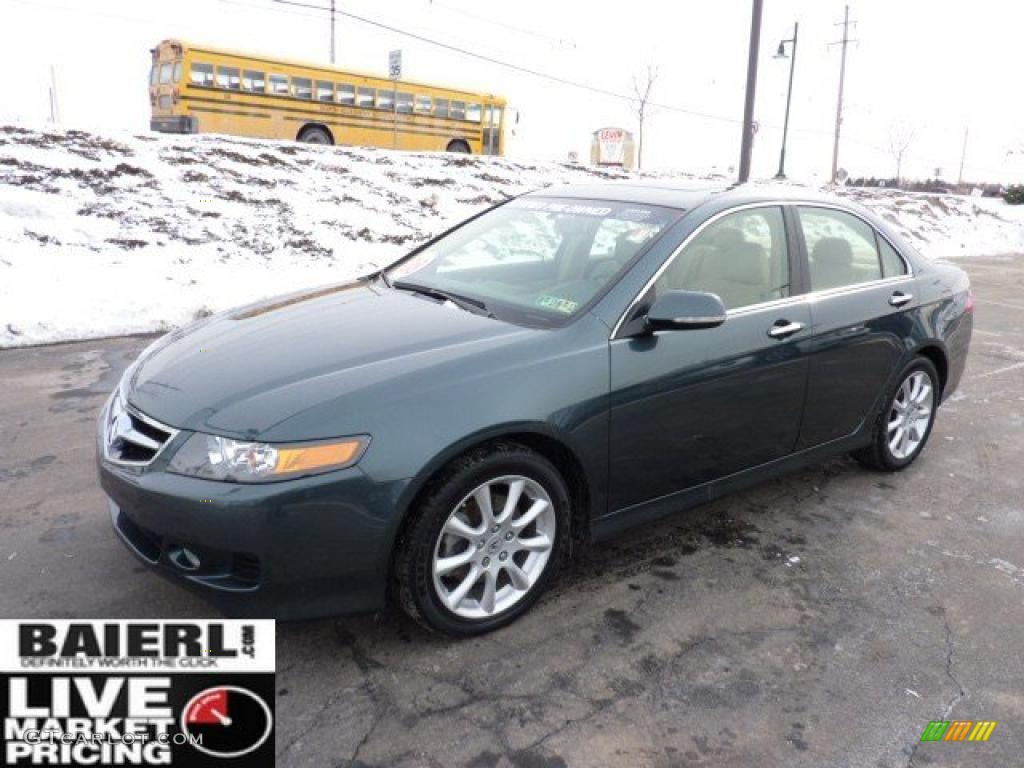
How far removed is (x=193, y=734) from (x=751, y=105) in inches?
582

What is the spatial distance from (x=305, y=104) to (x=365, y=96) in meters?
1.90

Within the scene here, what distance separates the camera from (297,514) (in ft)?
8.04

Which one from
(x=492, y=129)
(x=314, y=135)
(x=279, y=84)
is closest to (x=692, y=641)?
(x=279, y=84)

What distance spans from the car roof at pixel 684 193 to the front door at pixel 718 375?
0.11 meters

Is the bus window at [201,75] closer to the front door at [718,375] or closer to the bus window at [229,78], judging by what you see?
the bus window at [229,78]

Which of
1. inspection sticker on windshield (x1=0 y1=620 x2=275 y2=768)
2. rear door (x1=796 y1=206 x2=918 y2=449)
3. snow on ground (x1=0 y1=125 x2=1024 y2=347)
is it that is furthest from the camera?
snow on ground (x1=0 y1=125 x2=1024 y2=347)

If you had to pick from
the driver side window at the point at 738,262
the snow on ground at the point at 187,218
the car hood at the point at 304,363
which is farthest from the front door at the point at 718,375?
the snow on ground at the point at 187,218

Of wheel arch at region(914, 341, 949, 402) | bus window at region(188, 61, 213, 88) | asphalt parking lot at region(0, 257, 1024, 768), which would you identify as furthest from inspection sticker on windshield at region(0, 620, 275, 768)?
bus window at region(188, 61, 213, 88)

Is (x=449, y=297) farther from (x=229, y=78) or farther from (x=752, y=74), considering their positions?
(x=229, y=78)

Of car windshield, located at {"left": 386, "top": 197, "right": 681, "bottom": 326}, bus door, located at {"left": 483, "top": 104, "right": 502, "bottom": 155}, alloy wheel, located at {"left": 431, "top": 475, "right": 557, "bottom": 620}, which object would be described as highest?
bus door, located at {"left": 483, "top": 104, "right": 502, "bottom": 155}

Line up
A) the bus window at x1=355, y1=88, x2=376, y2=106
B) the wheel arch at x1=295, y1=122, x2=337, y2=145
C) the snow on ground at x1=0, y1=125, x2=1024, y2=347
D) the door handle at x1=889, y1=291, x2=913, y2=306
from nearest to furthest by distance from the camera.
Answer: the door handle at x1=889, y1=291, x2=913, y2=306 → the snow on ground at x1=0, y1=125, x2=1024, y2=347 → the wheel arch at x1=295, y1=122, x2=337, y2=145 → the bus window at x1=355, y1=88, x2=376, y2=106

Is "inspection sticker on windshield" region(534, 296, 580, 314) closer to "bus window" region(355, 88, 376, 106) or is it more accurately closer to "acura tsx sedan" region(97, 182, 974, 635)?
"acura tsx sedan" region(97, 182, 974, 635)

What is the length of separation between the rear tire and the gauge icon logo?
11.0 feet

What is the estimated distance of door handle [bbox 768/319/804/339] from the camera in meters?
3.62
